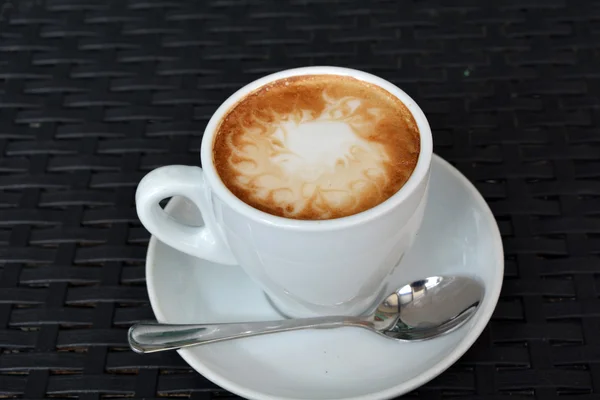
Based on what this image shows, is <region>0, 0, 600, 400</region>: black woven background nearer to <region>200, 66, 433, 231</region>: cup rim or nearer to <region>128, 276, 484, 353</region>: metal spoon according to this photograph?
<region>128, 276, 484, 353</region>: metal spoon

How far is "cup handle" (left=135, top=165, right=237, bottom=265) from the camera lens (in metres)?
0.68

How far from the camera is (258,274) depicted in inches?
27.2

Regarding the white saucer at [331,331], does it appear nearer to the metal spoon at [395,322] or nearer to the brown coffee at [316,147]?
the metal spoon at [395,322]

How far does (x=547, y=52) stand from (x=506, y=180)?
265 millimetres

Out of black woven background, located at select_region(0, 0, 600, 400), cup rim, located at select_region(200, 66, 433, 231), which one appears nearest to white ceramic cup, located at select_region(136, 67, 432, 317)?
cup rim, located at select_region(200, 66, 433, 231)

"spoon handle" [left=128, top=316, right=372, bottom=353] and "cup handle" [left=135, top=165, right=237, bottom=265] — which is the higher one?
"cup handle" [left=135, top=165, right=237, bottom=265]

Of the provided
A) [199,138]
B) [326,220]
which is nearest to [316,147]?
[326,220]

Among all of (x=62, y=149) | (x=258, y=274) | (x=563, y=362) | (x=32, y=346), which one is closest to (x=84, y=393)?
(x=32, y=346)

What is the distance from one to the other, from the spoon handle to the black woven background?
0.06m

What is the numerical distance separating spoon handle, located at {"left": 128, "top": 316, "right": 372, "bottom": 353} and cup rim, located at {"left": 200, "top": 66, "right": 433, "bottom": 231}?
139 millimetres

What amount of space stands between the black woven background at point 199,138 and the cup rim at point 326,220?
22 centimetres

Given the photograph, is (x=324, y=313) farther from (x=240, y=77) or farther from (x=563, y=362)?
(x=240, y=77)

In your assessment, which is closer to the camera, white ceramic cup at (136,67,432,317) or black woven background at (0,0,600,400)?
white ceramic cup at (136,67,432,317)

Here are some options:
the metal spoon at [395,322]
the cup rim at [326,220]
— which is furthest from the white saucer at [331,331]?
the cup rim at [326,220]
